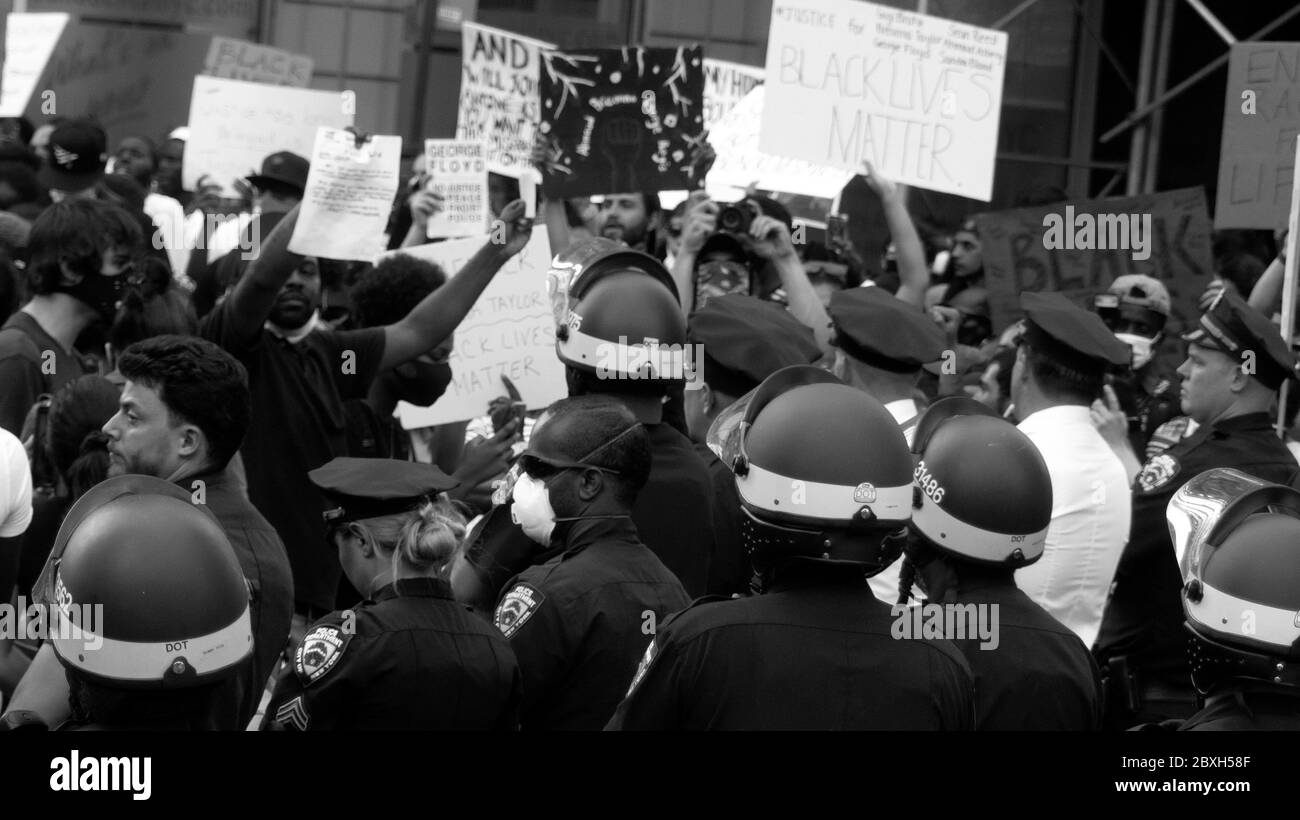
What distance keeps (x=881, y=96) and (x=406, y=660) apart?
4244mm

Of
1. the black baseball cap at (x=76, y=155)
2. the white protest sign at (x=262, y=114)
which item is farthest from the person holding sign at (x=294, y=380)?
the white protest sign at (x=262, y=114)

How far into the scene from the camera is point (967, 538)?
3230 mm

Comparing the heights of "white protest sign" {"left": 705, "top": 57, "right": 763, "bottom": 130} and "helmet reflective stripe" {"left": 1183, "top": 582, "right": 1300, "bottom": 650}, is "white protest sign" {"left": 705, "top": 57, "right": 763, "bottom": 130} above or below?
above

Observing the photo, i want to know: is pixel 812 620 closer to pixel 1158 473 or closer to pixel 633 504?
pixel 633 504

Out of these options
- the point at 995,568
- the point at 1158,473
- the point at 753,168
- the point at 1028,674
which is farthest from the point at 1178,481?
the point at 753,168

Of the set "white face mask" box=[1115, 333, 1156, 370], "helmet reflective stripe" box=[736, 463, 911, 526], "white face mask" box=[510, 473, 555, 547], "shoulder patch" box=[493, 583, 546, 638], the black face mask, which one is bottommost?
"shoulder patch" box=[493, 583, 546, 638]

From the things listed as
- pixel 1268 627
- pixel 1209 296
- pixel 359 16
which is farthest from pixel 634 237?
pixel 359 16

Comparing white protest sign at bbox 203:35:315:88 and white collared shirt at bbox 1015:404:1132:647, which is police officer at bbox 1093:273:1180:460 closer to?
white collared shirt at bbox 1015:404:1132:647

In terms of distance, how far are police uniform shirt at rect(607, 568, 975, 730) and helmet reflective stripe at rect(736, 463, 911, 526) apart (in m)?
0.15

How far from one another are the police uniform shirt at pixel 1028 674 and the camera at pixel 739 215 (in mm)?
2883

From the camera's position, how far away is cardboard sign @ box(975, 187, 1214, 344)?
733 cm

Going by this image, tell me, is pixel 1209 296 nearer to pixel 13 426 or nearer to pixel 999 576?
pixel 999 576

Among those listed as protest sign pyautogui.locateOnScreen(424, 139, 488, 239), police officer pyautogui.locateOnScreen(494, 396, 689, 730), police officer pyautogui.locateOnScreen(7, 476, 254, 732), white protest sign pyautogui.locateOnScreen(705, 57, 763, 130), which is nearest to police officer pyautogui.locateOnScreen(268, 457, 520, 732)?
police officer pyautogui.locateOnScreen(494, 396, 689, 730)
